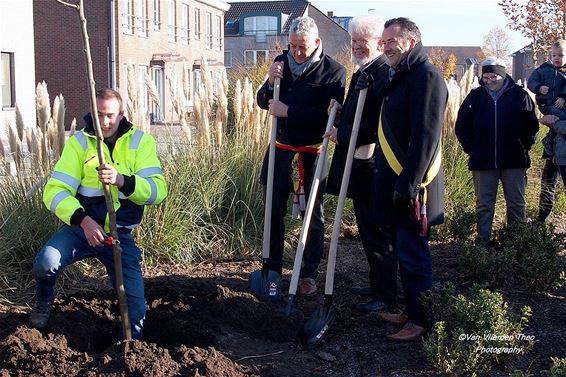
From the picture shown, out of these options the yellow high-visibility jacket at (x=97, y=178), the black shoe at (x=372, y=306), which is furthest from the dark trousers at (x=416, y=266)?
the yellow high-visibility jacket at (x=97, y=178)

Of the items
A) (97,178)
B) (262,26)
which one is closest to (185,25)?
(262,26)

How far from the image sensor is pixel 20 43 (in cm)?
2239

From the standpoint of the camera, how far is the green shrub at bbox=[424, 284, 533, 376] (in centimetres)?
375

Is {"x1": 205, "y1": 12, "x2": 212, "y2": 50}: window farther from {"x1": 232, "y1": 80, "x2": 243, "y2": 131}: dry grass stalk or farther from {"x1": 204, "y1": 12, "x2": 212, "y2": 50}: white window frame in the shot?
{"x1": 232, "y1": 80, "x2": 243, "y2": 131}: dry grass stalk

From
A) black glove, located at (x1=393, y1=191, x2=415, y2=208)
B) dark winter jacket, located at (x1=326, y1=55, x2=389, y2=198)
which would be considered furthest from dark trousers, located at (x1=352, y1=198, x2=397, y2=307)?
black glove, located at (x1=393, y1=191, x2=415, y2=208)

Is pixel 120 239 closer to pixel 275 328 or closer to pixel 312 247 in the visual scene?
pixel 275 328

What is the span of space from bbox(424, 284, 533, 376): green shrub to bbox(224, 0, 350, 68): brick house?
192ft

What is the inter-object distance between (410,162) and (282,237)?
66.8 inches

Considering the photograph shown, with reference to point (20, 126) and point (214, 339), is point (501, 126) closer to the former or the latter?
point (214, 339)

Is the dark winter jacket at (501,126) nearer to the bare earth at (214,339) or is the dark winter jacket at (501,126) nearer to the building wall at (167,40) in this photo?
the bare earth at (214,339)

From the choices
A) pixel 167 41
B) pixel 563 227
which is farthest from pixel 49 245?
pixel 167 41

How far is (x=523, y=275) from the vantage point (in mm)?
5719

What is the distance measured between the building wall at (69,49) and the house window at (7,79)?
34.0 feet

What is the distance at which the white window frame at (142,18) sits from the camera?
3550 centimetres
